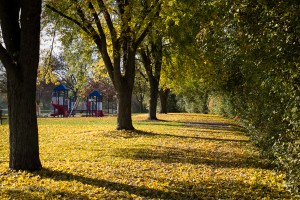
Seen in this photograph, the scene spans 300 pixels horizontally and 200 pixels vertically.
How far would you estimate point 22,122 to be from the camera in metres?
6.84

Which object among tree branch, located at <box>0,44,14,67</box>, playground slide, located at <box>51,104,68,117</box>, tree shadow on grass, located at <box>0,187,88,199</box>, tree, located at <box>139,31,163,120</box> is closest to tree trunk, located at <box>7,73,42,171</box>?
tree branch, located at <box>0,44,14,67</box>

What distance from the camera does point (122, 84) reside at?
15.1 meters

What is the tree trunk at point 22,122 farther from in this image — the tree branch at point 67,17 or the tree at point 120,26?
the tree branch at point 67,17

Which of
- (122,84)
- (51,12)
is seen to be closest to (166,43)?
(122,84)

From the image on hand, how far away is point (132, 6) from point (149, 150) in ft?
17.0

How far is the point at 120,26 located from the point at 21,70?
28.6ft

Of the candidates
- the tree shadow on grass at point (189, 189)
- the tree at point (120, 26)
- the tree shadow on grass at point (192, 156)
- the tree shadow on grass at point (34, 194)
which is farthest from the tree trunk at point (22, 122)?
the tree at point (120, 26)

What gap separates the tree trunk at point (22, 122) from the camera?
682cm

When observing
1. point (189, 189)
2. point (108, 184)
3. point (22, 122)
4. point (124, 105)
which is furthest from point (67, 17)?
point (189, 189)

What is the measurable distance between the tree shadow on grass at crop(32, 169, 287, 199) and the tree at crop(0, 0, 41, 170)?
25.9 inches

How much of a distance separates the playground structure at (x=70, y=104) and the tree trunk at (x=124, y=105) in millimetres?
20543

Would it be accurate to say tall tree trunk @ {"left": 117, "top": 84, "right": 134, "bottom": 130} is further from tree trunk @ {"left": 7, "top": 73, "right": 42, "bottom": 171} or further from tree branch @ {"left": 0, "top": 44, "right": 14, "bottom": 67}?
tree branch @ {"left": 0, "top": 44, "right": 14, "bottom": 67}

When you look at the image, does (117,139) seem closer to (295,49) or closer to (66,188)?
(66,188)

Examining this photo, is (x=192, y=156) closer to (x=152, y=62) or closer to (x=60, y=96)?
(x=152, y=62)
